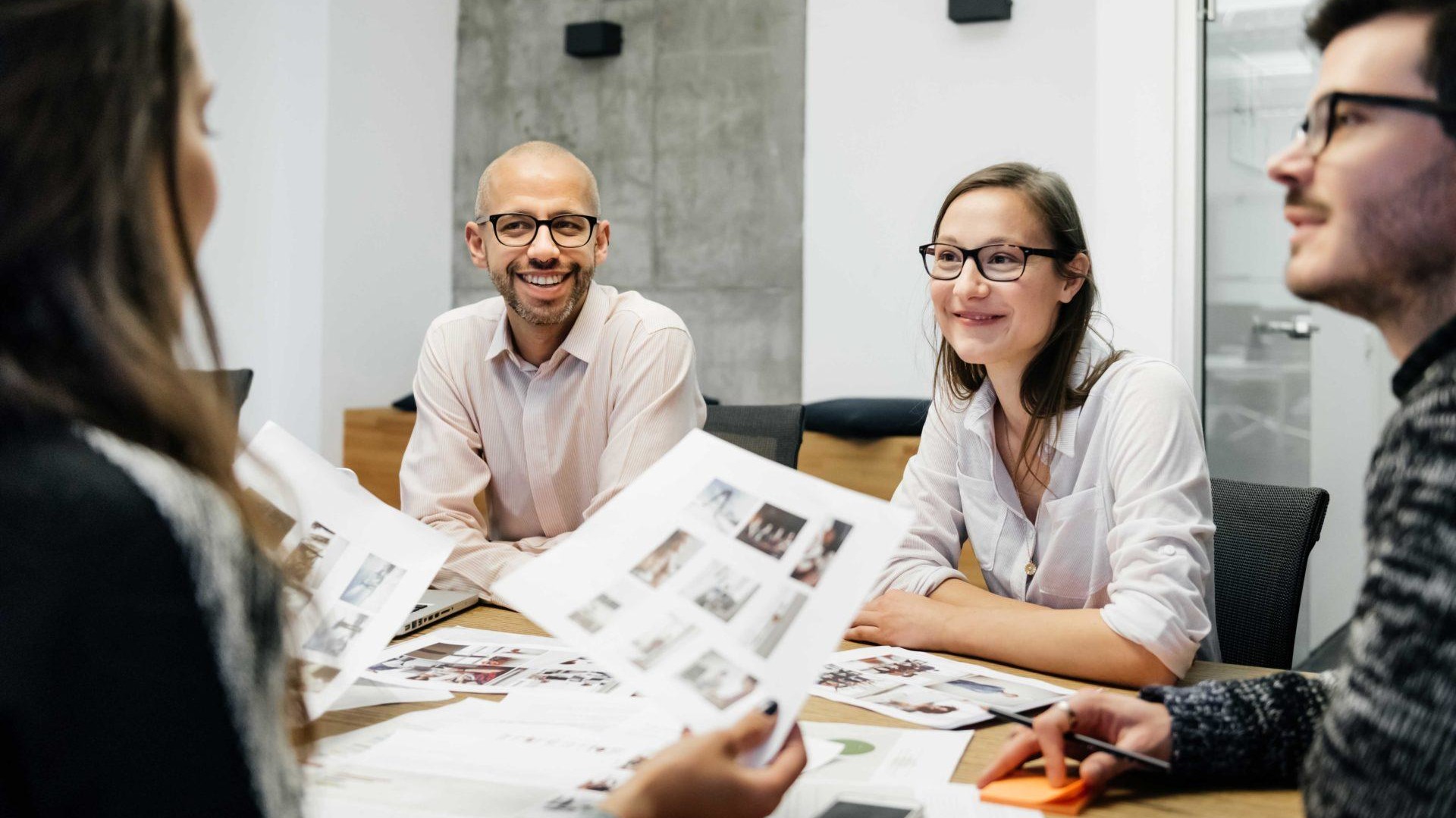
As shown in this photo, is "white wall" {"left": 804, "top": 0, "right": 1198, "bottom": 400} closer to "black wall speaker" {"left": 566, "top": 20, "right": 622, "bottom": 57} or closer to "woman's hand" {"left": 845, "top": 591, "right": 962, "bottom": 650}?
"black wall speaker" {"left": 566, "top": 20, "right": 622, "bottom": 57}

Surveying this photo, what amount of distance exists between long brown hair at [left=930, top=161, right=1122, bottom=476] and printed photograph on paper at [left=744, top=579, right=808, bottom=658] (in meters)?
1.05

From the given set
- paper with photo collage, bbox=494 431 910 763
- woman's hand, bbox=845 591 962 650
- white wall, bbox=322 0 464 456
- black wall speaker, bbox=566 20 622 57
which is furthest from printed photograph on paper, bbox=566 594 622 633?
black wall speaker, bbox=566 20 622 57

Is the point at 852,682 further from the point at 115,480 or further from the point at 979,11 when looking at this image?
the point at 979,11

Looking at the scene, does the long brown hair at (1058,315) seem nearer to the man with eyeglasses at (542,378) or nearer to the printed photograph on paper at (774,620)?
the man with eyeglasses at (542,378)

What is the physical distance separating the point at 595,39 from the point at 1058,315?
11.9 feet

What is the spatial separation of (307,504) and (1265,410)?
3.14 metres

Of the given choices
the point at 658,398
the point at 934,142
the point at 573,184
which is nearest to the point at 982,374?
the point at 658,398

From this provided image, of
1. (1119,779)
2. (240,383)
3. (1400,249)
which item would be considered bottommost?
(1119,779)

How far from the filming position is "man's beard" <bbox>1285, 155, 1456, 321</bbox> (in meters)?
0.85

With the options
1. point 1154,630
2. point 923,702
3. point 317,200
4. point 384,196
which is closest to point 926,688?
point 923,702

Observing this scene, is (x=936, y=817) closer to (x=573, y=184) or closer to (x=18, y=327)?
(x=18, y=327)

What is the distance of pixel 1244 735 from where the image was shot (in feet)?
3.46

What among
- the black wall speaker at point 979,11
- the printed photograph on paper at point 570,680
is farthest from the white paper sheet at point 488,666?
the black wall speaker at point 979,11

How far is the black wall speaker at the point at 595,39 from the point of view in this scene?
504cm
